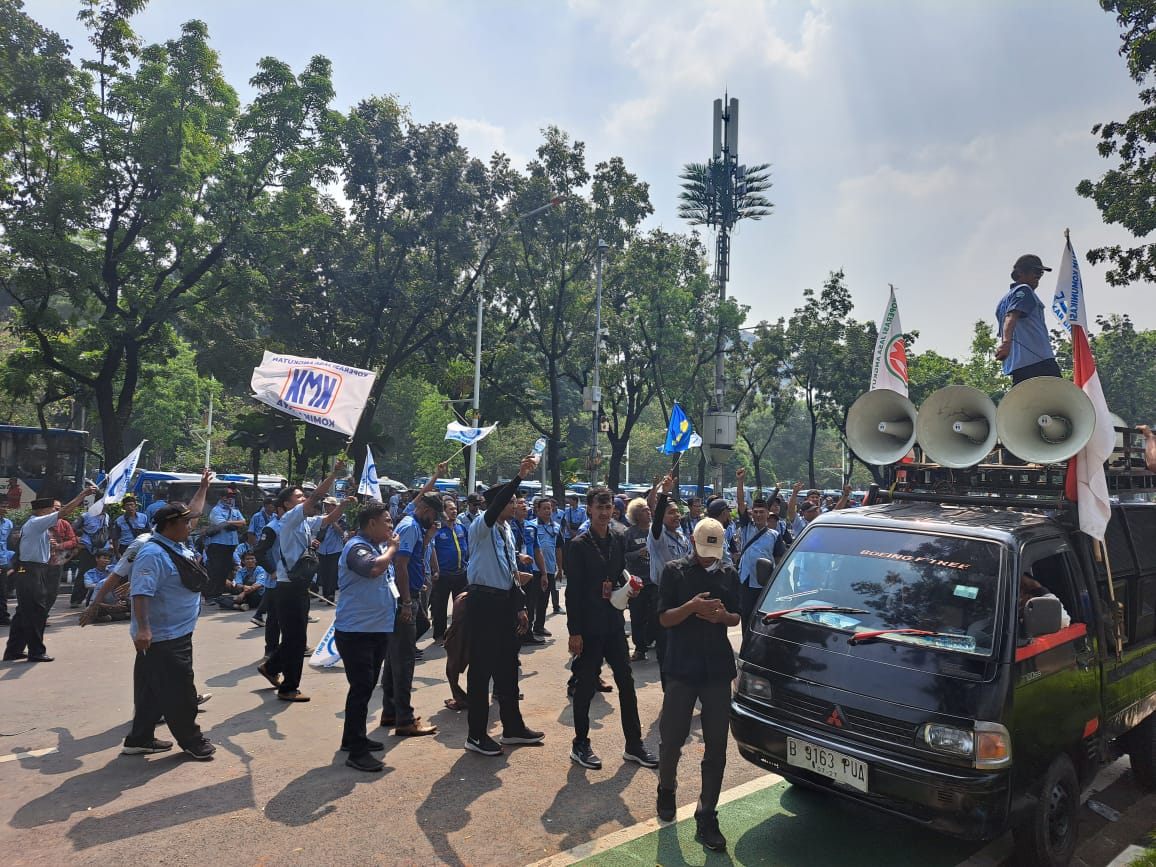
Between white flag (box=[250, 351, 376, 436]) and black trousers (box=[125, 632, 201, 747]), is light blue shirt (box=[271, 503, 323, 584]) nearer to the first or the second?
white flag (box=[250, 351, 376, 436])

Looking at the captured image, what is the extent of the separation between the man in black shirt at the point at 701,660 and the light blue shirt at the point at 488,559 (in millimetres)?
1631

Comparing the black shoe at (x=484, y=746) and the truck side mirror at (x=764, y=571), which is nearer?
the truck side mirror at (x=764, y=571)

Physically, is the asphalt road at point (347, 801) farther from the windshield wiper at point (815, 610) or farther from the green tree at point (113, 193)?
the green tree at point (113, 193)

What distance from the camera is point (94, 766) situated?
5410mm

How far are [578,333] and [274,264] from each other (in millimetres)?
12548

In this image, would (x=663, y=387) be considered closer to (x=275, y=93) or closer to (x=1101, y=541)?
(x=275, y=93)

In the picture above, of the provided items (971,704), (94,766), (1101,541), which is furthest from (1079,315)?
(94,766)

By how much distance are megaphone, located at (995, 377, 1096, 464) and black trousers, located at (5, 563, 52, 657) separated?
974 cm

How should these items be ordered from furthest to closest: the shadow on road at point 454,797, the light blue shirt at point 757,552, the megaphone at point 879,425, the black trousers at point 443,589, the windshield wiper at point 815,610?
the black trousers at point 443,589
the light blue shirt at point 757,552
the megaphone at point 879,425
the windshield wiper at point 815,610
the shadow on road at point 454,797

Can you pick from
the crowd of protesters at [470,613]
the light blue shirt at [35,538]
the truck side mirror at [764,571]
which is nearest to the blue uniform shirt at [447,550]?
the crowd of protesters at [470,613]

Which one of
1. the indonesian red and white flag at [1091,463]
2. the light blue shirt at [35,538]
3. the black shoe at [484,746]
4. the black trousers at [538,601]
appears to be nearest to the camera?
the indonesian red and white flag at [1091,463]

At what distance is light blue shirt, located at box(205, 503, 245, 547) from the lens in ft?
44.2

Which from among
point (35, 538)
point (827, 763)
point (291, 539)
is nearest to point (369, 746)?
point (291, 539)

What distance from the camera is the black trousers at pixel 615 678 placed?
5.51 metres
